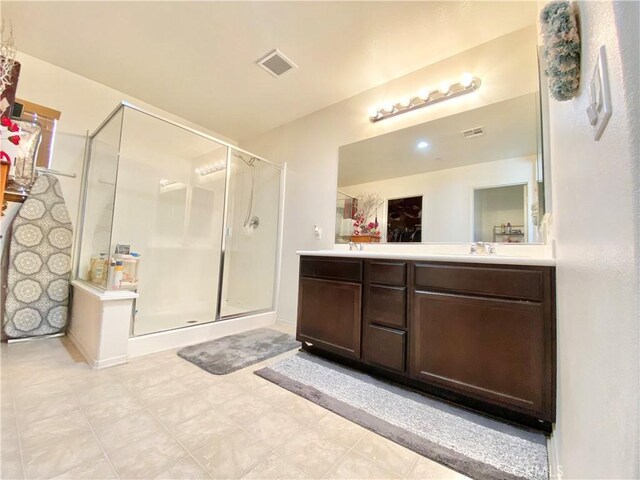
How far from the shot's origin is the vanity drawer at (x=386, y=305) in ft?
5.33

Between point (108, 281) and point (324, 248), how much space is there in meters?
1.87

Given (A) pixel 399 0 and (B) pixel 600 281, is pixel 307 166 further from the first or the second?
(B) pixel 600 281

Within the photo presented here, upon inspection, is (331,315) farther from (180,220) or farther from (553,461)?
(180,220)

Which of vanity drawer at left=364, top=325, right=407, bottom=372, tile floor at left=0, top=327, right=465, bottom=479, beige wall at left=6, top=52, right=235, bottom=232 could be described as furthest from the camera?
beige wall at left=6, top=52, right=235, bottom=232

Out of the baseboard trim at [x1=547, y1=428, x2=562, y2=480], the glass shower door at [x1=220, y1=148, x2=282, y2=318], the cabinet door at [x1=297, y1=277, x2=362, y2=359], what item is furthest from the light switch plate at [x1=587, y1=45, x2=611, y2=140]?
the glass shower door at [x1=220, y1=148, x2=282, y2=318]

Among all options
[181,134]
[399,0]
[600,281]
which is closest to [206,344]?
[181,134]

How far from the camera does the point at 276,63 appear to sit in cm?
231

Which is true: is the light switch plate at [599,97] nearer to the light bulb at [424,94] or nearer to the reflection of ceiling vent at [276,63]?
the light bulb at [424,94]

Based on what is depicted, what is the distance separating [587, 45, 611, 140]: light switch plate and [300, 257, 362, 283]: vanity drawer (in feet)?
4.74

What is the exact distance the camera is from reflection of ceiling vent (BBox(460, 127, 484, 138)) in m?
2.00

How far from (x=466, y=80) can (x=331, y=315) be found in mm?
2102

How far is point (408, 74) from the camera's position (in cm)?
235

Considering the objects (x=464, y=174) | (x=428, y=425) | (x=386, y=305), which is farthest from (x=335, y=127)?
(x=428, y=425)

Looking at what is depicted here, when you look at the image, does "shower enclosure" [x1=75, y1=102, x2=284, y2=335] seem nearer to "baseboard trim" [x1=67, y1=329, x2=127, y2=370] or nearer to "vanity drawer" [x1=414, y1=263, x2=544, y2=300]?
"baseboard trim" [x1=67, y1=329, x2=127, y2=370]
